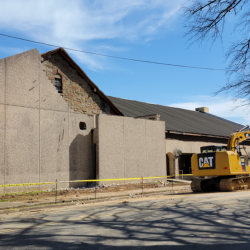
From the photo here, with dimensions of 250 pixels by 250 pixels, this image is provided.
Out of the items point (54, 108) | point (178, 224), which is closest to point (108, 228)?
point (178, 224)

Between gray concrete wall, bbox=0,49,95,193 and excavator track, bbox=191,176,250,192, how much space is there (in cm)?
726

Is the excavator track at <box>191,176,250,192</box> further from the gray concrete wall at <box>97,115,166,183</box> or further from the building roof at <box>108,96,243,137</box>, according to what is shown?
the building roof at <box>108,96,243,137</box>

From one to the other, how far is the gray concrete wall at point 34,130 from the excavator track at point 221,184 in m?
7.26

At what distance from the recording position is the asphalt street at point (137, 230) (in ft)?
20.7

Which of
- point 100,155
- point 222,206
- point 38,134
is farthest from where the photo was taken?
point 100,155

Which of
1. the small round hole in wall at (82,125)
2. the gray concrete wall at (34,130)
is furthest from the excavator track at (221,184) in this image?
the small round hole in wall at (82,125)

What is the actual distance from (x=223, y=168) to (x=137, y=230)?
36.4ft

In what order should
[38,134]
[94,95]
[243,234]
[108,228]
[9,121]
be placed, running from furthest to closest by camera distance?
[94,95] < [38,134] < [9,121] < [108,228] < [243,234]

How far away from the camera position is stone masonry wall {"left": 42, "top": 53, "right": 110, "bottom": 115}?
66.5ft

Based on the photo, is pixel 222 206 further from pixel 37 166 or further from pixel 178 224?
pixel 37 166

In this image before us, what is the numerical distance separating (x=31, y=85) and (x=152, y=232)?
13794mm

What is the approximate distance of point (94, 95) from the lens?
22.4 meters

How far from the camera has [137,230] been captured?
24.9ft

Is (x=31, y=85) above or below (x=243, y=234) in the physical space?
above
